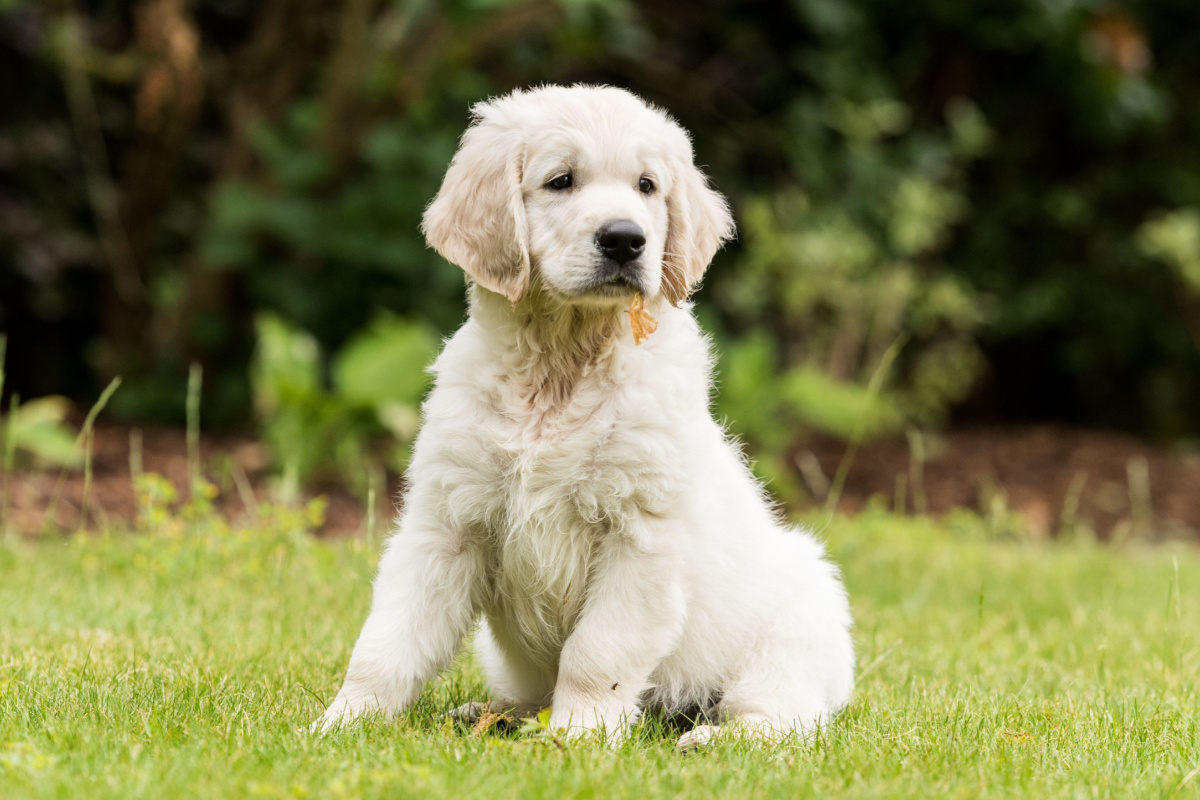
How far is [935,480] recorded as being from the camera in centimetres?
891

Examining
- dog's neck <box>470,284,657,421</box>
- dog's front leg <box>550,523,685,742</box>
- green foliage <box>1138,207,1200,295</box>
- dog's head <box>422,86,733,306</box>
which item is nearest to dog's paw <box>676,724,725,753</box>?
dog's front leg <box>550,523,685,742</box>

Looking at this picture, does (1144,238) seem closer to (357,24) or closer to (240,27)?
(357,24)

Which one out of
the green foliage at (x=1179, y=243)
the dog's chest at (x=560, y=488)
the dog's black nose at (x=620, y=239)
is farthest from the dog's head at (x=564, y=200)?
the green foliage at (x=1179, y=243)

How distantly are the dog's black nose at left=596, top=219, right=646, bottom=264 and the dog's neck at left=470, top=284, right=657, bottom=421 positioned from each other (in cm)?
17

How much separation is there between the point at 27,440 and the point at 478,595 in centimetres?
394

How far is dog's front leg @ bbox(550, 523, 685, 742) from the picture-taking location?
9.82ft

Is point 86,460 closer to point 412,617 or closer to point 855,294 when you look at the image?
point 412,617

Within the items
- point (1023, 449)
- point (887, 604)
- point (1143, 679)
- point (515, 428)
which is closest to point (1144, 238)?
point (1023, 449)

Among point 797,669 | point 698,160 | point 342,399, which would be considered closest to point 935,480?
point 698,160

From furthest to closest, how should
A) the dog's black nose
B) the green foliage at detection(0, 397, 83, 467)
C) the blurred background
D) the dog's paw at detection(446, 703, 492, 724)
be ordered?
1. the blurred background
2. the green foliage at detection(0, 397, 83, 467)
3. the dog's paw at detection(446, 703, 492, 724)
4. the dog's black nose

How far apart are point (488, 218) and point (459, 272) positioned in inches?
169

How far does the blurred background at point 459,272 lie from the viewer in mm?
7637

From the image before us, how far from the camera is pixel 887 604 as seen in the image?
5.57 m

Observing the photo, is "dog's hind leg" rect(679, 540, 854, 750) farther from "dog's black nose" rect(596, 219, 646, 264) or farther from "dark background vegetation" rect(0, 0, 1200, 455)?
"dark background vegetation" rect(0, 0, 1200, 455)
